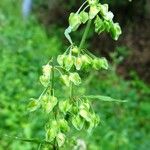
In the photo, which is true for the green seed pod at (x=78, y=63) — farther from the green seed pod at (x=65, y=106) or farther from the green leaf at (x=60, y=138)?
the green leaf at (x=60, y=138)

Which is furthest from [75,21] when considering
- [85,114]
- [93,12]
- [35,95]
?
[35,95]

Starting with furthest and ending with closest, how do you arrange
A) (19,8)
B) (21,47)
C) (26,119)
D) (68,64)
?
1. (19,8)
2. (21,47)
3. (26,119)
4. (68,64)

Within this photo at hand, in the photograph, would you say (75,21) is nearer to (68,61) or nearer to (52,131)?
(68,61)

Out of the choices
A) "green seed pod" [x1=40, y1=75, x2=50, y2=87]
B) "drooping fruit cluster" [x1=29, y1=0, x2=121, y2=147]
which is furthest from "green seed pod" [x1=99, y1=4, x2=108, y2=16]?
"green seed pod" [x1=40, y1=75, x2=50, y2=87]

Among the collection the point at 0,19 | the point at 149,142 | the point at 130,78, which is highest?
the point at 0,19

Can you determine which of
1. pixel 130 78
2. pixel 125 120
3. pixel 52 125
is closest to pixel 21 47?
pixel 125 120

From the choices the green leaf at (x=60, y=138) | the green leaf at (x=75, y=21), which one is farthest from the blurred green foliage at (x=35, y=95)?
the green leaf at (x=75, y=21)

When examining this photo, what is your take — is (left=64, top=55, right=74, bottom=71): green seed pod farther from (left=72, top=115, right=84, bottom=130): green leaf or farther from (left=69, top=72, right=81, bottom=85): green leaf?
(left=72, top=115, right=84, bottom=130): green leaf

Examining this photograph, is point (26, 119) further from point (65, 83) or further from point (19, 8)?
point (19, 8)
